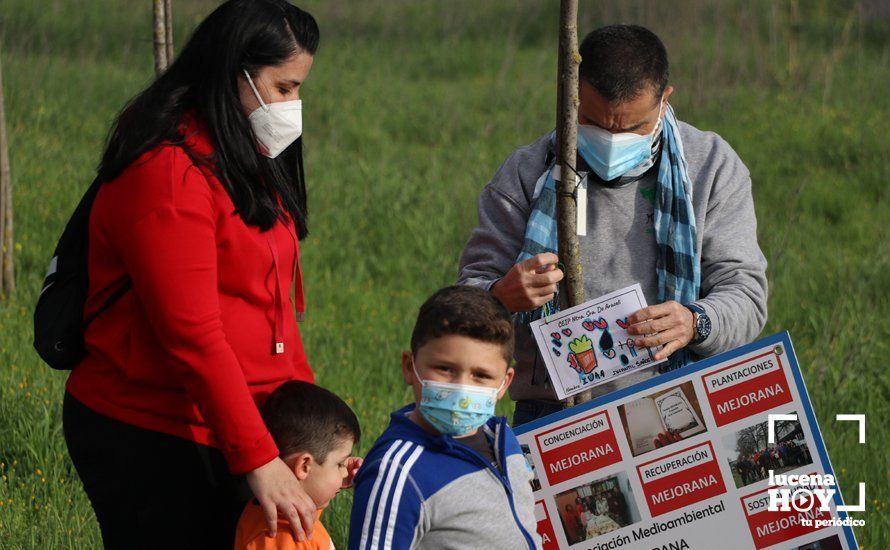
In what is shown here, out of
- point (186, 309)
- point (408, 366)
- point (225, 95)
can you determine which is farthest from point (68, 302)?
point (408, 366)

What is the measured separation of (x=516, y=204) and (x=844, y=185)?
22.5 feet

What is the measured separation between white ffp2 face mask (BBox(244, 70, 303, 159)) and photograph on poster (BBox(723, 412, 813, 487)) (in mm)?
1388

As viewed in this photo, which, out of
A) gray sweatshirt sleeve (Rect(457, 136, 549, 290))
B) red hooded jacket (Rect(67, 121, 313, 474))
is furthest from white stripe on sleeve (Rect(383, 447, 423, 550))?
gray sweatshirt sleeve (Rect(457, 136, 549, 290))

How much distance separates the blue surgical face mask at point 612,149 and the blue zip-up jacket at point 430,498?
932 mm

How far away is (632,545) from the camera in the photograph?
3.08m

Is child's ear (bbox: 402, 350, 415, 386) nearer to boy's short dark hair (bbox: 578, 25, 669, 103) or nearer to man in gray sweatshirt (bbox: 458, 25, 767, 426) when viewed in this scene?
man in gray sweatshirt (bbox: 458, 25, 767, 426)

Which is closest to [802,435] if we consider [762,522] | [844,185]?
[762,522]

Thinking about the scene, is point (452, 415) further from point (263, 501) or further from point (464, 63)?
point (464, 63)

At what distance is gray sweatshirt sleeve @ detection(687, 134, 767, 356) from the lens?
320 centimetres

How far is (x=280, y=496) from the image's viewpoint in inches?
101

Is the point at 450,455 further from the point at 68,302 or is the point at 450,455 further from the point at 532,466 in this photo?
the point at 68,302

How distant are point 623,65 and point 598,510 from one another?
3.80 feet

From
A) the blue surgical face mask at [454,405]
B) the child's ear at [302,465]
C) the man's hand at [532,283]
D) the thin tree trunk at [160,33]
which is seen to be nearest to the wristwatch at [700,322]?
the man's hand at [532,283]

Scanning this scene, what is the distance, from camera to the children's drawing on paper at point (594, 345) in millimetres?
3061
